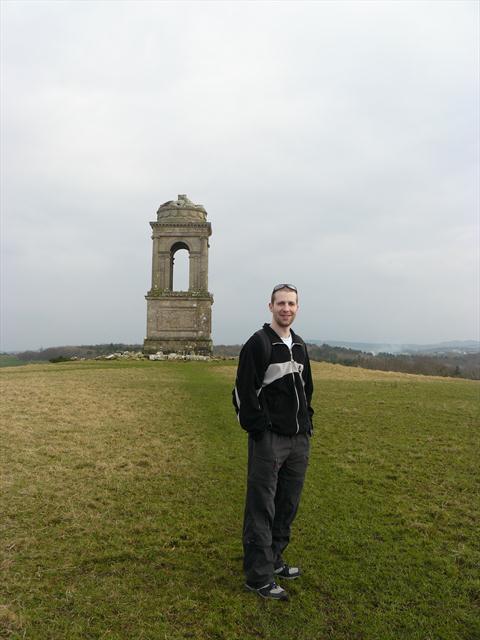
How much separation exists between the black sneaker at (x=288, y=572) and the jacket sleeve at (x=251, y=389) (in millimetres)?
1453

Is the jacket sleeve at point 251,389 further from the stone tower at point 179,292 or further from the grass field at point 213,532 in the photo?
the stone tower at point 179,292

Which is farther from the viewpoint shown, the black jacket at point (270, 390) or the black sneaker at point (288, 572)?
the black sneaker at point (288, 572)

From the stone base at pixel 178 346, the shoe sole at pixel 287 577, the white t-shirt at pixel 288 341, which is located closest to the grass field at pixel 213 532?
the shoe sole at pixel 287 577

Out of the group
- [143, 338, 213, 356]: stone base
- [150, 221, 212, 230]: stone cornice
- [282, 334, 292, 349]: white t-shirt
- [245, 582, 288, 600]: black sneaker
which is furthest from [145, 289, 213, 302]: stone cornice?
[245, 582, 288, 600]: black sneaker

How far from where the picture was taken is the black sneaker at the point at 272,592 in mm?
4496

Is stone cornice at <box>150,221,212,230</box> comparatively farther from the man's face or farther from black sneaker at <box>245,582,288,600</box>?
black sneaker at <box>245,582,288,600</box>

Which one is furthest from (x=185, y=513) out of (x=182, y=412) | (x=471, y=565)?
(x=182, y=412)

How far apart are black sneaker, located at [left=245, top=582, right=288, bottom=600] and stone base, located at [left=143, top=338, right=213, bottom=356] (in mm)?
30864

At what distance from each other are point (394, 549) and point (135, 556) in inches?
116

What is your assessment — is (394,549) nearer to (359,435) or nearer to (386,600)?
(386,600)

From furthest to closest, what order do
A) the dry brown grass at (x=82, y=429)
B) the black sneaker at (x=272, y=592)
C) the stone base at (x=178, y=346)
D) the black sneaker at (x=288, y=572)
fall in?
the stone base at (x=178, y=346)
the dry brown grass at (x=82, y=429)
the black sneaker at (x=288, y=572)
the black sneaker at (x=272, y=592)

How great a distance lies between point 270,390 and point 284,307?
2.87 ft

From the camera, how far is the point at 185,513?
21.4 ft

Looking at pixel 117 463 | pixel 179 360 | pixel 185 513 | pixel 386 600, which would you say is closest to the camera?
pixel 386 600
